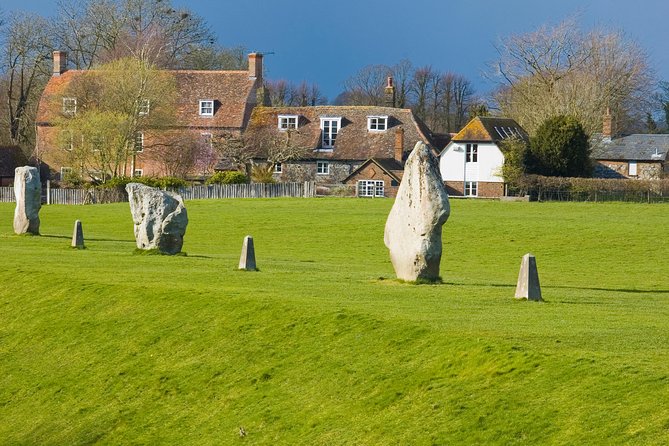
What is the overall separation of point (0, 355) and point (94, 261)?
8.83 m

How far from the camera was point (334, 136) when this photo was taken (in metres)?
98.3

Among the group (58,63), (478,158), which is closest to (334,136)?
(478,158)

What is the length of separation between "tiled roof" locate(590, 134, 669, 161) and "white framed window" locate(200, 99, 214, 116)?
30.8m

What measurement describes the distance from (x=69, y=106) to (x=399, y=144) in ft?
81.8

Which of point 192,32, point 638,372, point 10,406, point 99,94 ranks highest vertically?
point 192,32

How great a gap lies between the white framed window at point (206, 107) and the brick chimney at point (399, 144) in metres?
15.9

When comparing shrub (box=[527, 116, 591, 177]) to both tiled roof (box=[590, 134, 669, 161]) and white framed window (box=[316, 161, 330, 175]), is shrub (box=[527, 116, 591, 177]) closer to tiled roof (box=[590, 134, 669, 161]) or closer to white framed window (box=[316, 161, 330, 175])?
tiled roof (box=[590, 134, 669, 161])

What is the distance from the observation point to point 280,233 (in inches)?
2132

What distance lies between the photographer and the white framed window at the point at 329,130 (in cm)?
9792

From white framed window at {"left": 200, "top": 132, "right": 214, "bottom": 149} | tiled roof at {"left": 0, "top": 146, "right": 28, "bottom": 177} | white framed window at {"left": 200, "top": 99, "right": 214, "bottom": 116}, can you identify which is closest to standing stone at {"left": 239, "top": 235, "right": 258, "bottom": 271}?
white framed window at {"left": 200, "top": 132, "right": 214, "bottom": 149}

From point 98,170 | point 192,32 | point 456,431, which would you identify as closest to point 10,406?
point 456,431

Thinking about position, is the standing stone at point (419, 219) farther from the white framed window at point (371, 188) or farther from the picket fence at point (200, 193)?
the white framed window at point (371, 188)

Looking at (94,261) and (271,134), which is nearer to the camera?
(94,261)

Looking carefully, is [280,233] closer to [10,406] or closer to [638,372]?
[10,406]
